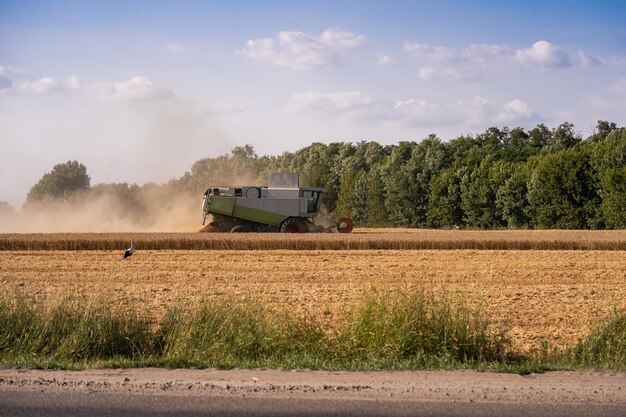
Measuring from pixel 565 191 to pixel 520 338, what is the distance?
52828 millimetres

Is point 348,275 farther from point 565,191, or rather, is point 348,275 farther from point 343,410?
point 565,191

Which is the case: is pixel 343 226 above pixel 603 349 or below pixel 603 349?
above

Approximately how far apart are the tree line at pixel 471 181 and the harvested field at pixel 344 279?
29.8 meters

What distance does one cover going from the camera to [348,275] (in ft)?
80.8

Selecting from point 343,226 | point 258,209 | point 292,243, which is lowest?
point 292,243

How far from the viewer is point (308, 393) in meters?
9.41

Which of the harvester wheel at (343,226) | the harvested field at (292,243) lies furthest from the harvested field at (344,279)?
the harvester wheel at (343,226)

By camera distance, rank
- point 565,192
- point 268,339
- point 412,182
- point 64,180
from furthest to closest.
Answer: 1. point 64,180
2. point 412,182
3. point 565,192
4. point 268,339

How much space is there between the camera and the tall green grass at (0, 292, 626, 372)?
11508 mm

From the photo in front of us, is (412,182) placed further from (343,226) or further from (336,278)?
(336,278)

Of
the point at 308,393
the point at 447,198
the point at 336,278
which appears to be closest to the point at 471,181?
the point at 447,198

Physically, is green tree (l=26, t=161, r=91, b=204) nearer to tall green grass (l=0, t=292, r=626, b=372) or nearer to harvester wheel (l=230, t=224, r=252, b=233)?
harvester wheel (l=230, t=224, r=252, b=233)

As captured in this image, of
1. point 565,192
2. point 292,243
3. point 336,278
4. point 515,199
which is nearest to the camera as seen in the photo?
point 336,278

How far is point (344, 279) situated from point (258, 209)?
21268 millimetres
